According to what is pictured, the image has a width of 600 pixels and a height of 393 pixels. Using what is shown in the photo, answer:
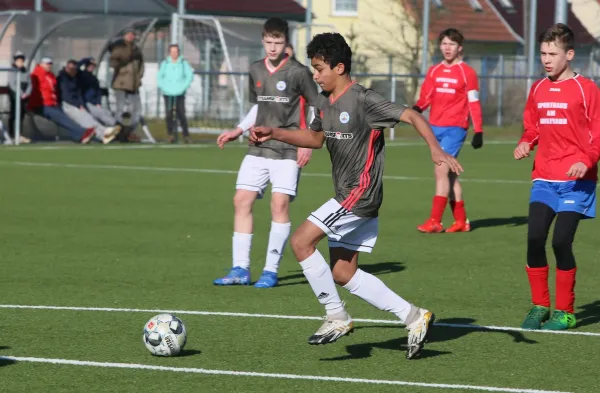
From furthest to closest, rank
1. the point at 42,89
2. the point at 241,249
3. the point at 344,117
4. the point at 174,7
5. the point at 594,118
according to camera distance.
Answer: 1. the point at 174,7
2. the point at 42,89
3. the point at 241,249
4. the point at 594,118
5. the point at 344,117

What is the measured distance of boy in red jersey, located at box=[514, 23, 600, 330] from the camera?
325 inches

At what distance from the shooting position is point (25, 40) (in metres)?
28.6

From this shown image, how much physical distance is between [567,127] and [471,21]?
4505 centimetres

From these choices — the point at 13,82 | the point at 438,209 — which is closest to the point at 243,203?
the point at 438,209

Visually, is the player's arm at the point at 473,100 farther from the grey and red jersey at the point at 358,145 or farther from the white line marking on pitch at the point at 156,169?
the grey and red jersey at the point at 358,145

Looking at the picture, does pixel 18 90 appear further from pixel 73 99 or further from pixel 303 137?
pixel 303 137

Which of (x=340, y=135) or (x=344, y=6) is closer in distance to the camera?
(x=340, y=135)

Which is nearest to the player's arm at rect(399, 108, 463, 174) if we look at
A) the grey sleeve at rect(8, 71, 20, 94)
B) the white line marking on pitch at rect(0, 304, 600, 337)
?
the white line marking on pitch at rect(0, 304, 600, 337)

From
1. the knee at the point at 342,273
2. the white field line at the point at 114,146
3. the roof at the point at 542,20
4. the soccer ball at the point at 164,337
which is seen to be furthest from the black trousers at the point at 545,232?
the roof at the point at 542,20

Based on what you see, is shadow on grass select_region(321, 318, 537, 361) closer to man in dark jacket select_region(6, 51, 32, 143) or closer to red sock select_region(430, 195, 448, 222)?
red sock select_region(430, 195, 448, 222)

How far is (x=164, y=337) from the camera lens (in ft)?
24.2

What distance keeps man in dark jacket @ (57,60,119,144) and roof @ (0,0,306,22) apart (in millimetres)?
5290

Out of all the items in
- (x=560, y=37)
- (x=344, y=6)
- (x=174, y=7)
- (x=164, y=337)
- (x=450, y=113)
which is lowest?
(x=164, y=337)

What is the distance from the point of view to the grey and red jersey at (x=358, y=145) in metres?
7.45
